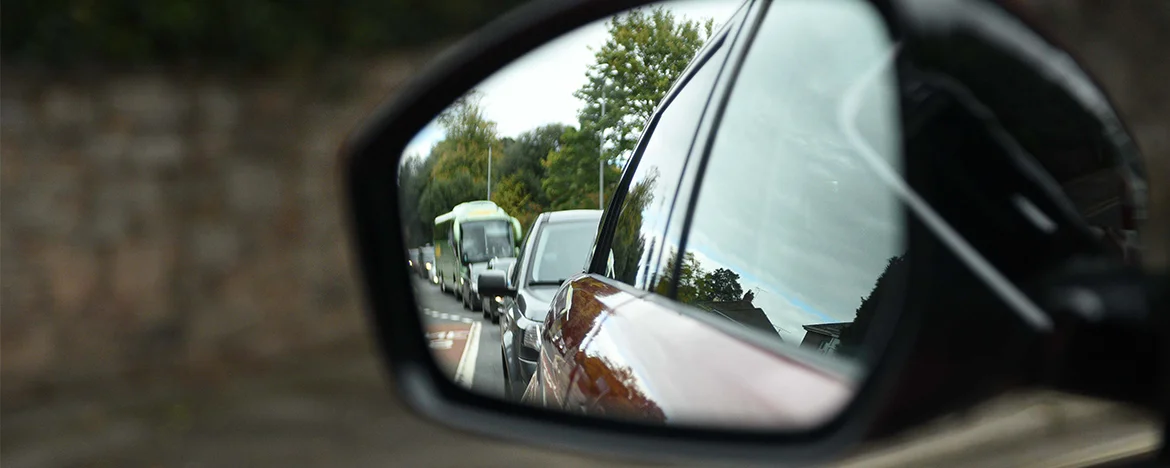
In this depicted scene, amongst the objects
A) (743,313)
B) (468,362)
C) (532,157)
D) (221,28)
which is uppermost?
(221,28)

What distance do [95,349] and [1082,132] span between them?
272 inches

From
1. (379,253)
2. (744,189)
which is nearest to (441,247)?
(379,253)

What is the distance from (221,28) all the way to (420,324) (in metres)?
5.62

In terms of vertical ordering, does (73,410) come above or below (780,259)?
below

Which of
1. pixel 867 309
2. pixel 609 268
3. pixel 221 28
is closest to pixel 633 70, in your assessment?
pixel 609 268

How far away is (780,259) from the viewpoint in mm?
1288

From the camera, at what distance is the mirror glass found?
1135 mm

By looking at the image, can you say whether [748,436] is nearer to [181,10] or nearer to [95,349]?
[181,10]

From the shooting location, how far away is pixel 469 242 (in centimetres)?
138

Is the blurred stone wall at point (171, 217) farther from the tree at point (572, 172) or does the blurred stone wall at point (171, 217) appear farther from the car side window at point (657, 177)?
the tree at point (572, 172)

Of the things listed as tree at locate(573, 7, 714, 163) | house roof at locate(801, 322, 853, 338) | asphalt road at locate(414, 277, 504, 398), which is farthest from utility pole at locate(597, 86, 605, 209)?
house roof at locate(801, 322, 853, 338)

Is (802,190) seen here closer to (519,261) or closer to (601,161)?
Answer: (601,161)

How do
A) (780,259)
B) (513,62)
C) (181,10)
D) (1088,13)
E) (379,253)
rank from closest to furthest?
(780,259)
(513,62)
(379,253)
(1088,13)
(181,10)

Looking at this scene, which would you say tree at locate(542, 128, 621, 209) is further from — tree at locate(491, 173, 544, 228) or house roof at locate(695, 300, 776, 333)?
house roof at locate(695, 300, 776, 333)
